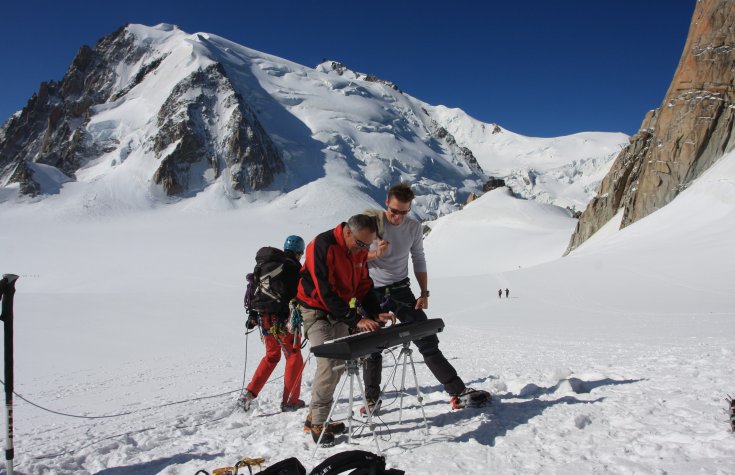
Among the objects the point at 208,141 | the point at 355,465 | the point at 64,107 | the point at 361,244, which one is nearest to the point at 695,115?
the point at 361,244

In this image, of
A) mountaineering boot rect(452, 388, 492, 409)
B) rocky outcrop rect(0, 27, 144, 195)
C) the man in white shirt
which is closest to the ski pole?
the man in white shirt

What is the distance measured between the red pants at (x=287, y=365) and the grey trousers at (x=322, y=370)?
51.5 inches

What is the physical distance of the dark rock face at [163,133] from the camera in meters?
97.2

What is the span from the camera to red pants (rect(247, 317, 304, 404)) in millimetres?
5570

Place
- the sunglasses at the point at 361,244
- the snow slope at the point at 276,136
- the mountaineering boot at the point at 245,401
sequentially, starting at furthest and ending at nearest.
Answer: the snow slope at the point at 276,136
the mountaineering boot at the point at 245,401
the sunglasses at the point at 361,244

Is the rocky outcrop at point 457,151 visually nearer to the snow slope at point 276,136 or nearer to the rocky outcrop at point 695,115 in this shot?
the snow slope at point 276,136

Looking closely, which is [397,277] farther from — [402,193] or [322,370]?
[322,370]

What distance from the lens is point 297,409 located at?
5.50 meters

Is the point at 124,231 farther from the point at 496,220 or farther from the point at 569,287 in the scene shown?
the point at 569,287

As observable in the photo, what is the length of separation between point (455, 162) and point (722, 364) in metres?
156

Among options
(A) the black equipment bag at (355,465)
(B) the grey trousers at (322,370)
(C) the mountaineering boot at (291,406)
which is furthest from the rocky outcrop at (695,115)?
(A) the black equipment bag at (355,465)

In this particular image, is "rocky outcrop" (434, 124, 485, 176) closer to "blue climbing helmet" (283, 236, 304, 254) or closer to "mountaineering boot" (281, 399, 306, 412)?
"blue climbing helmet" (283, 236, 304, 254)

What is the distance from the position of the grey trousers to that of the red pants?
1308mm

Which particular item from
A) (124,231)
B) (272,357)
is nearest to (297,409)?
(272,357)
